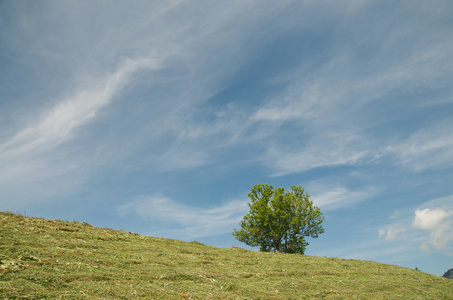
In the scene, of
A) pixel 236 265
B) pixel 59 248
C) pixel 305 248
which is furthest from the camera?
pixel 305 248

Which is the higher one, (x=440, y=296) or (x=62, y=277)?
(x=62, y=277)

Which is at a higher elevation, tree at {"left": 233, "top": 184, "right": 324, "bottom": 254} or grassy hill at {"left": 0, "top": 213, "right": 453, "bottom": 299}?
tree at {"left": 233, "top": 184, "right": 324, "bottom": 254}

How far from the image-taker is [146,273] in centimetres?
1342

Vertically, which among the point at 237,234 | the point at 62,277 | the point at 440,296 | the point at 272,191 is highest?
the point at 272,191

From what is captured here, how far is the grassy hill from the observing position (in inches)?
408

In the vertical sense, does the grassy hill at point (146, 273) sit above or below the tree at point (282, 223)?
below

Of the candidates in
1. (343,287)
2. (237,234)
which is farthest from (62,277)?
(237,234)

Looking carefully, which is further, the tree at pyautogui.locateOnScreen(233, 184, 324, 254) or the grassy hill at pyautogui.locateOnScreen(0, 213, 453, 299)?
the tree at pyautogui.locateOnScreen(233, 184, 324, 254)

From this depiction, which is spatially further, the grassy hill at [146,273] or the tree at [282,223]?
the tree at [282,223]

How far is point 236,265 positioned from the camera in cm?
1900

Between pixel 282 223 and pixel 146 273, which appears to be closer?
pixel 146 273

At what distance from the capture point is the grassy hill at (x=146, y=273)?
1038 centimetres

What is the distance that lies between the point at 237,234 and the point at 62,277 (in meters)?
40.6

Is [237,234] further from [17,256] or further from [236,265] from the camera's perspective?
[17,256]
